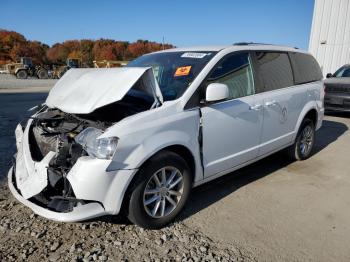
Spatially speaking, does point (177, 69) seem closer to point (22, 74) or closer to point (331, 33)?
point (331, 33)

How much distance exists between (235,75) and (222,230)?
5.85ft

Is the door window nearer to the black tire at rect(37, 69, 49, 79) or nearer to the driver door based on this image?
the driver door

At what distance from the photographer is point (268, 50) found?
4613 mm

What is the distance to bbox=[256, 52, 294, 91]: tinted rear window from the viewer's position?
438 cm

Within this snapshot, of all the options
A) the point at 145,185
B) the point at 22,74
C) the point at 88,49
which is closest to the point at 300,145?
the point at 145,185

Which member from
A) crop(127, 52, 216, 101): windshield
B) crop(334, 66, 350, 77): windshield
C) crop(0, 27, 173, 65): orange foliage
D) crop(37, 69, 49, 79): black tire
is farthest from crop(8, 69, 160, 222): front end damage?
crop(0, 27, 173, 65): orange foliage

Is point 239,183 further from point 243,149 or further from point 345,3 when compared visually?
point 345,3

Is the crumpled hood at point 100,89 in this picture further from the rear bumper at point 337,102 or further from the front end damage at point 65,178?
the rear bumper at point 337,102

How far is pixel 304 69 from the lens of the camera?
5418mm

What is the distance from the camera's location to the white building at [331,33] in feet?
51.6

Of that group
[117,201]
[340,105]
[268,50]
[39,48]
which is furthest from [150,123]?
[39,48]

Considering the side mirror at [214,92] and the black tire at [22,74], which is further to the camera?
the black tire at [22,74]

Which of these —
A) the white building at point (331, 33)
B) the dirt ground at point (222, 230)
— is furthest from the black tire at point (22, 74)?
the dirt ground at point (222, 230)

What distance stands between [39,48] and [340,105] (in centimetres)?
8907
